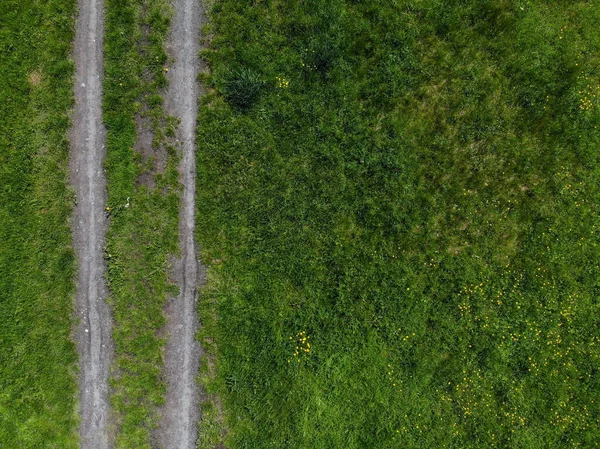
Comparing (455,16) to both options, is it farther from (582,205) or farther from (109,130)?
(109,130)

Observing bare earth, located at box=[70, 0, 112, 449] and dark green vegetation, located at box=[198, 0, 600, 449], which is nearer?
bare earth, located at box=[70, 0, 112, 449]

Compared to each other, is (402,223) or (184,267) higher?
(402,223)

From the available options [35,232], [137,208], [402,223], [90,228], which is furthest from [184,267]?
[402,223]

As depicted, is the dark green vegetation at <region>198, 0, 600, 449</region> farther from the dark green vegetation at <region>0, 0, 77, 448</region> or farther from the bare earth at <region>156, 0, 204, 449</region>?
the dark green vegetation at <region>0, 0, 77, 448</region>

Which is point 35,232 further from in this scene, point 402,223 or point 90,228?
point 402,223

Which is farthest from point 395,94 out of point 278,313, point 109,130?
point 109,130

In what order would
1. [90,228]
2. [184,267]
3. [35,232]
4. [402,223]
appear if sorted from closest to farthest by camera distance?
[35,232] → [90,228] → [184,267] → [402,223]

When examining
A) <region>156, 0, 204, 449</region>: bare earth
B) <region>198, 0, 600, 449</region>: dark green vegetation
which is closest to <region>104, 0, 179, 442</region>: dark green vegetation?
<region>156, 0, 204, 449</region>: bare earth
